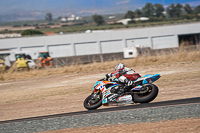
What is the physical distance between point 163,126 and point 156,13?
281 feet

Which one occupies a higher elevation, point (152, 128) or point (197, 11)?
point (197, 11)

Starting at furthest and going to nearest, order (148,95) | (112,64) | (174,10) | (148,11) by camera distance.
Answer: (148,11) < (174,10) < (112,64) < (148,95)

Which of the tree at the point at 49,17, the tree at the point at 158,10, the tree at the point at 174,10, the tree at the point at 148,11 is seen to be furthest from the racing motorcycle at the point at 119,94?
the tree at the point at 49,17

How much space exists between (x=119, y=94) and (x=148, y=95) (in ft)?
3.19

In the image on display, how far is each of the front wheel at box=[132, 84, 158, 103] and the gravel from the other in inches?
29.1

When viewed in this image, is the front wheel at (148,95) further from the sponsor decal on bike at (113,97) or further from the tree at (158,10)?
the tree at (158,10)

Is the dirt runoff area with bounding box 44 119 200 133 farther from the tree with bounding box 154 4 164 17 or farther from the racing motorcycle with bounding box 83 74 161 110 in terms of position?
the tree with bounding box 154 4 164 17

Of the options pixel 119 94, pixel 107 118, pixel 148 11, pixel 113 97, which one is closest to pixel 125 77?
pixel 119 94

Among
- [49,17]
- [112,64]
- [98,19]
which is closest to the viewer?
[112,64]

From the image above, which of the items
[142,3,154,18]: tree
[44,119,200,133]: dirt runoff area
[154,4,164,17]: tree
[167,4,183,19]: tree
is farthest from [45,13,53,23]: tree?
[44,119,200,133]: dirt runoff area

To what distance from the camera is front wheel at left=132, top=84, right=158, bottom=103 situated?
6922 millimetres

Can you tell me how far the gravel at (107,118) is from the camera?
19.2ft

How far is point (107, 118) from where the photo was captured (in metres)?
6.37

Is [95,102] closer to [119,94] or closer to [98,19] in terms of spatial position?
[119,94]
